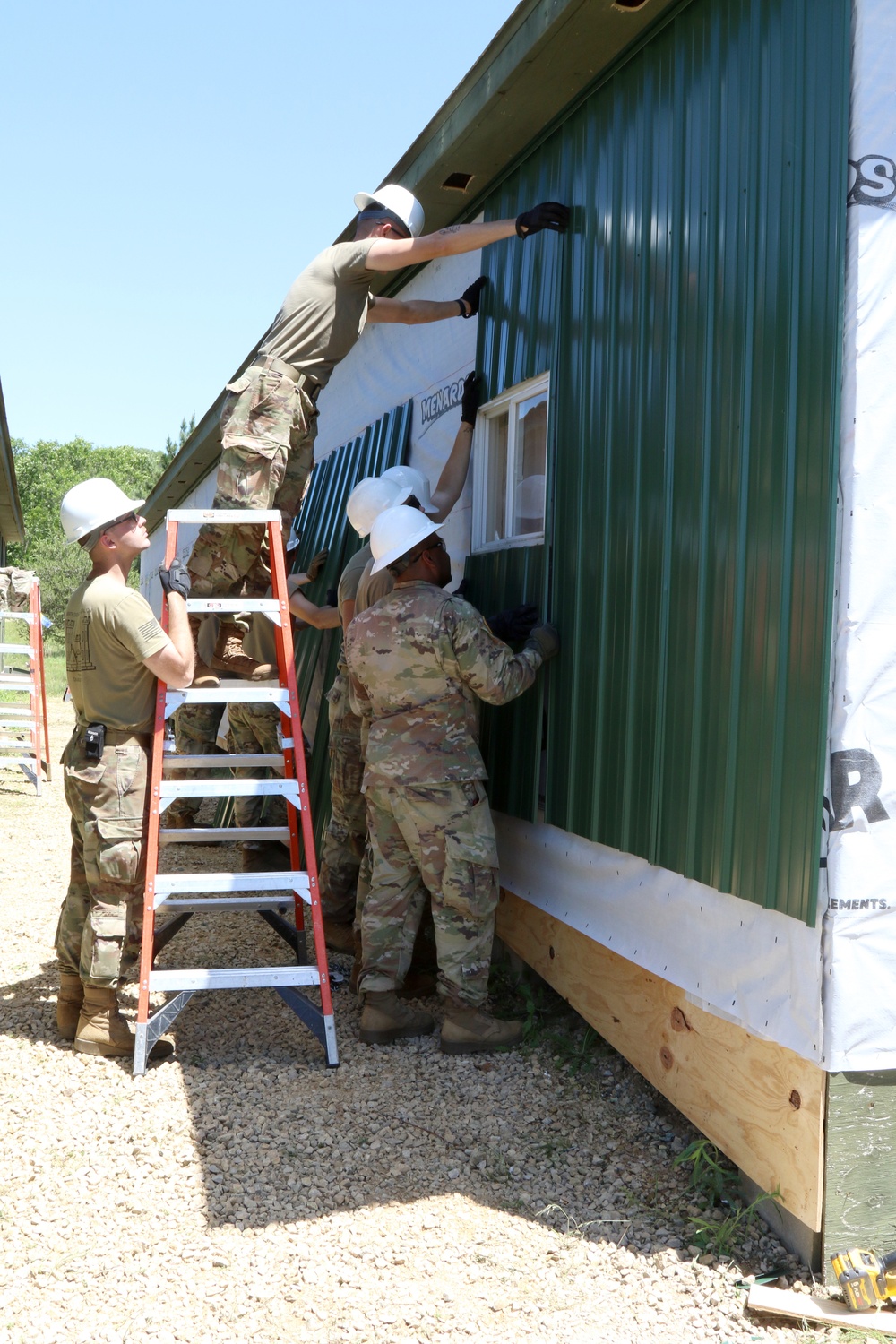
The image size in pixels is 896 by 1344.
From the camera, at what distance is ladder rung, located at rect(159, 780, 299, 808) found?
4.43 m

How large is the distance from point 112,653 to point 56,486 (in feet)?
267

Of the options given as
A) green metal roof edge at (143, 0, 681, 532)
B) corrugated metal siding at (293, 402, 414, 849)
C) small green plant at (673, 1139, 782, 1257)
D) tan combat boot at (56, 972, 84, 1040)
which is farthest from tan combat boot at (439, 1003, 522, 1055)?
green metal roof edge at (143, 0, 681, 532)

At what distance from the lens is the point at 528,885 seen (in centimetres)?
495

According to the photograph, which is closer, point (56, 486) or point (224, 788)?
point (224, 788)

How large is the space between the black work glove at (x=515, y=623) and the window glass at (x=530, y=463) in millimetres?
521

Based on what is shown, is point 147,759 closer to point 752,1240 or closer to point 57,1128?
point 57,1128

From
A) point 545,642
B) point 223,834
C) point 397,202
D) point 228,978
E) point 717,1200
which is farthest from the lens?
point 397,202

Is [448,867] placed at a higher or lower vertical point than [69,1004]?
higher

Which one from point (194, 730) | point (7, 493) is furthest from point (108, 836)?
point (7, 493)

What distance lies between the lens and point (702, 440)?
3.49m

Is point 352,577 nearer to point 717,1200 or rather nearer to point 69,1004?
point 69,1004

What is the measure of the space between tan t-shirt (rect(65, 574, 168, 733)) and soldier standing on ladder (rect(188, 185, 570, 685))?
34 centimetres

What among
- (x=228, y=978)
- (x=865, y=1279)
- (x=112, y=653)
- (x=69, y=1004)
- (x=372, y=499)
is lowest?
(x=69, y=1004)

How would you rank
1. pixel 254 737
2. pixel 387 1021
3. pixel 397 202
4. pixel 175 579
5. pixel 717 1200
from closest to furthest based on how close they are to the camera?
pixel 717 1200 < pixel 175 579 < pixel 387 1021 < pixel 397 202 < pixel 254 737
